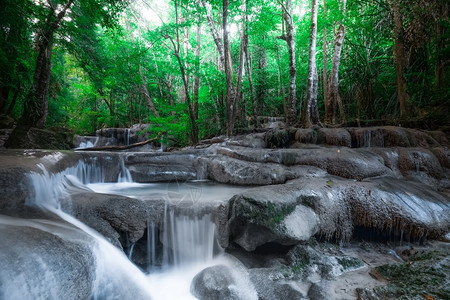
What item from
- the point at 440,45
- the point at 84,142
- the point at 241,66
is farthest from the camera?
the point at 84,142

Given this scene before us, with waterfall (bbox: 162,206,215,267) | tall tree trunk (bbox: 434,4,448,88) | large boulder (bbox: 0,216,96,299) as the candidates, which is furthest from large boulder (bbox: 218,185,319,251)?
tall tree trunk (bbox: 434,4,448,88)

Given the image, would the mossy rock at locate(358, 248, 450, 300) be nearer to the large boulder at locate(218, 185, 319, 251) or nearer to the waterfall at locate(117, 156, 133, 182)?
the large boulder at locate(218, 185, 319, 251)

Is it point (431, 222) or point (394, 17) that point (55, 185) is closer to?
point (431, 222)

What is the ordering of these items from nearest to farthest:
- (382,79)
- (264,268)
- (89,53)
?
(264,268) → (89,53) → (382,79)

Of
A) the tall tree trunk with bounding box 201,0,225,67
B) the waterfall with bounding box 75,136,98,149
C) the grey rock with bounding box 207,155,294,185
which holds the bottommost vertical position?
the grey rock with bounding box 207,155,294,185

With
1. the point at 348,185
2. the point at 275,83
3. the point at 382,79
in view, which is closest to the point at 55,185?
the point at 348,185

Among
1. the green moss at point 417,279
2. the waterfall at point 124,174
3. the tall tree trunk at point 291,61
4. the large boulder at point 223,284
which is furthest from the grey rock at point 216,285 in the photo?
the tall tree trunk at point 291,61

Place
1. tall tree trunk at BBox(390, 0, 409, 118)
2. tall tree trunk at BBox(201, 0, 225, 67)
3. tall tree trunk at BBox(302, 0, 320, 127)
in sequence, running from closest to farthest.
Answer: tall tree trunk at BBox(390, 0, 409, 118) → tall tree trunk at BBox(302, 0, 320, 127) → tall tree trunk at BBox(201, 0, 225, 67)

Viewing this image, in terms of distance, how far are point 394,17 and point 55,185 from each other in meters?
10.6

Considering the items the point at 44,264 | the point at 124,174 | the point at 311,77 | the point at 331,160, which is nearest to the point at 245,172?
the point at 331,160

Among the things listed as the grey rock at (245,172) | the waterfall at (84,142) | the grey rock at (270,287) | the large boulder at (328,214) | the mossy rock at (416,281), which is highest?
the waterfall at (84,142)

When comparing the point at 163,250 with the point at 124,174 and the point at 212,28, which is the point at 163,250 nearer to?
the point at 124,174

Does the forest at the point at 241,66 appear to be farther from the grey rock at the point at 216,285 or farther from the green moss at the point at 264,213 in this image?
the grey rock at the point at 216,285

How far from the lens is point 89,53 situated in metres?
7.95
